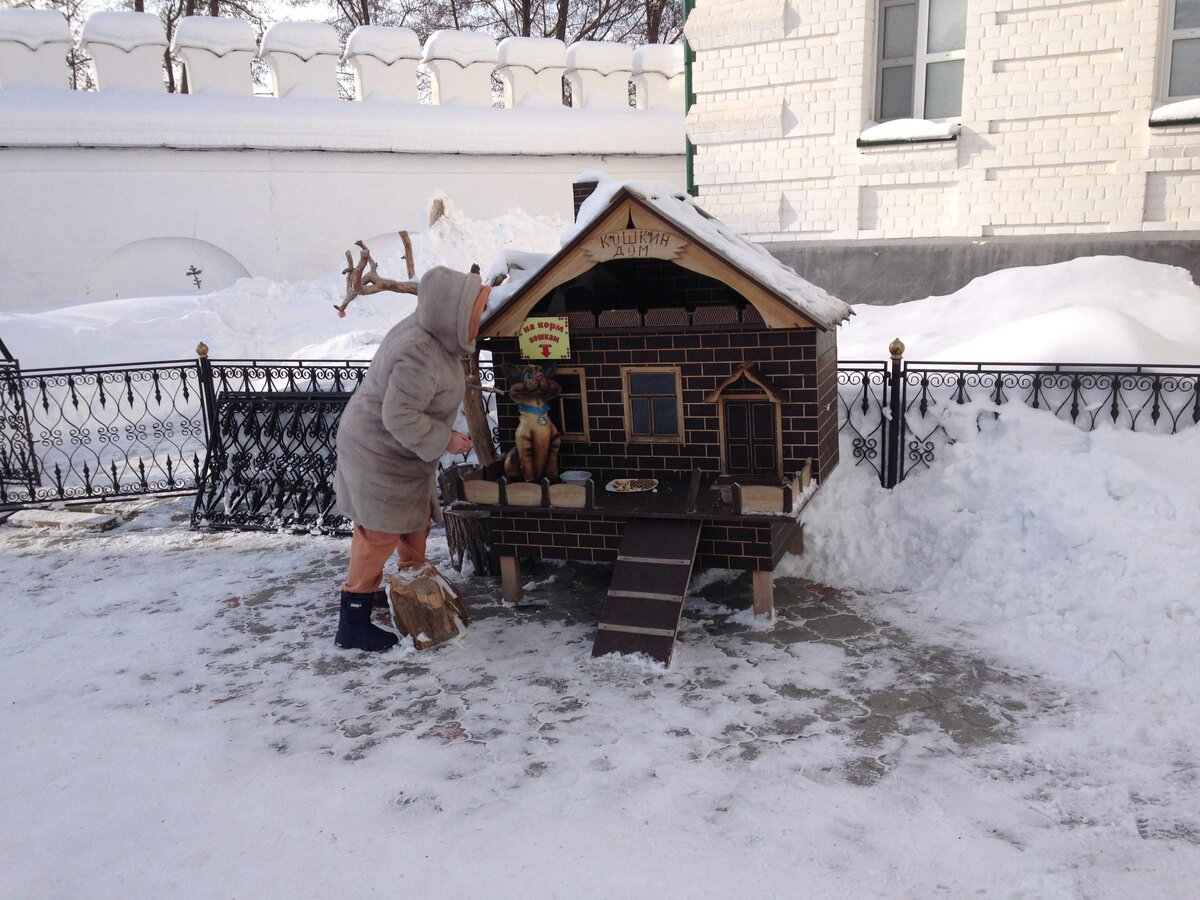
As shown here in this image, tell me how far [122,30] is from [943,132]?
10.3 metres

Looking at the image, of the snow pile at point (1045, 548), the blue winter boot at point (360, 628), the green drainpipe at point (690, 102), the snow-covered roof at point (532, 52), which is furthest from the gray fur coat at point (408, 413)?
the snow-covered roof at point (532, 52)

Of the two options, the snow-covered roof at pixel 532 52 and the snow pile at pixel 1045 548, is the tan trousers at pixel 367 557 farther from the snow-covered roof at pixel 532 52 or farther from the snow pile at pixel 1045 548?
the snow-covered roof at pixel 532 52

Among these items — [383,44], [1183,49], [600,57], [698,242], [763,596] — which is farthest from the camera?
[600,57]

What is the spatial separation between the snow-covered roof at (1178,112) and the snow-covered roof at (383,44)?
9505 millimetres

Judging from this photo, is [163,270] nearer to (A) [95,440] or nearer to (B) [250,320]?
(B) [250,320]

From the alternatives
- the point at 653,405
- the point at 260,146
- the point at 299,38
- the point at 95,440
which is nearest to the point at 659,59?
the point at 299,38

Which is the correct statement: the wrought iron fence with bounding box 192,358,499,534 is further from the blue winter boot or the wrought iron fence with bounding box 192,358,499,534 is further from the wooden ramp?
the wooden ramp

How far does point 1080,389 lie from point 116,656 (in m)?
6.15

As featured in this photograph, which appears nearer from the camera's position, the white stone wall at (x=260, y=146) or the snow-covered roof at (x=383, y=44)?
the white stone wall at (x=260, y=146)

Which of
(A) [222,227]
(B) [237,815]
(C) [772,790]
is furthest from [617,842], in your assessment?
(A) [222,227]

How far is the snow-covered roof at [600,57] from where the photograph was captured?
14.0 m

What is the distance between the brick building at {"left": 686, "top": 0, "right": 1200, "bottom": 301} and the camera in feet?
26.1

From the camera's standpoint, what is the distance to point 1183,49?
7879 mm

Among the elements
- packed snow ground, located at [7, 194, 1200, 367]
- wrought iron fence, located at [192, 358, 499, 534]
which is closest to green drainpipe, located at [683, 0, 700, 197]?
packed snow ground, located at [7, 194, 1200, 367]
